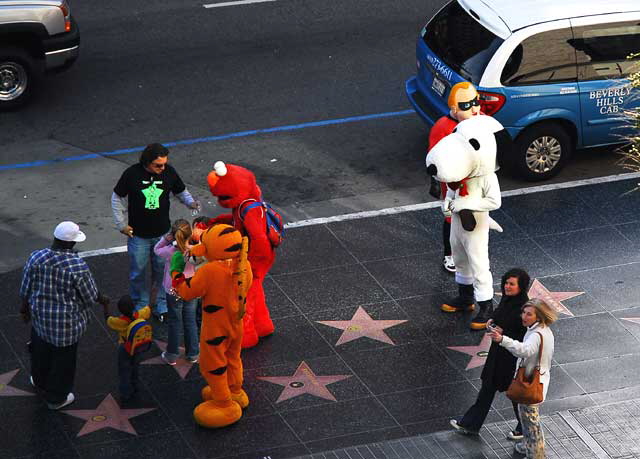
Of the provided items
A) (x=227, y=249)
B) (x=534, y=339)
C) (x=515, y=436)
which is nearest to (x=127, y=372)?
(x=227, y=249)

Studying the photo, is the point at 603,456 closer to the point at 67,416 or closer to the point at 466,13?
the point at 67,416

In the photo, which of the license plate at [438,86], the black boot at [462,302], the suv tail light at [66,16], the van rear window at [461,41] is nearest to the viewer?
the black boot at [462,302]

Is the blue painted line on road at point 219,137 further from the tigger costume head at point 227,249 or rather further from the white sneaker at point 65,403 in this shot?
the tigger costume head at point 227,249

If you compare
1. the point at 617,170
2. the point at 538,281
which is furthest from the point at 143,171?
the point at 617,170

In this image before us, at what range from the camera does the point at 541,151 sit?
13906mm

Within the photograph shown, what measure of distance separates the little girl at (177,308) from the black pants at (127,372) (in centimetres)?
46

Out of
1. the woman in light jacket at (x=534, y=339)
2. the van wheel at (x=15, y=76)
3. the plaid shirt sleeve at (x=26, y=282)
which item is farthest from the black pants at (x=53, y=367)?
the van wheel at (x=15, y=76)

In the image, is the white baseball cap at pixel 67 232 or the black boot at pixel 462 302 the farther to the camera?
the black boot at pixel 462 302

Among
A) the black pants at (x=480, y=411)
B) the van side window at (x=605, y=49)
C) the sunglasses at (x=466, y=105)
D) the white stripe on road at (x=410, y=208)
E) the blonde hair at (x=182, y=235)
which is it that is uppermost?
the sunglasses at (x=466, y=105)

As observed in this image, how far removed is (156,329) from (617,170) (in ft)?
19.6

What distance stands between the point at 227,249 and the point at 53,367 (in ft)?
5.80

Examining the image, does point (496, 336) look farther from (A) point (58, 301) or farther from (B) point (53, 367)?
(B) point (53, 367)

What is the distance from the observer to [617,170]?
1432 cm

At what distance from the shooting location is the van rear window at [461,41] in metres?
13.6
